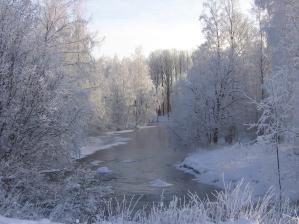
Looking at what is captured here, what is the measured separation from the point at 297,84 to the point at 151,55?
304ft

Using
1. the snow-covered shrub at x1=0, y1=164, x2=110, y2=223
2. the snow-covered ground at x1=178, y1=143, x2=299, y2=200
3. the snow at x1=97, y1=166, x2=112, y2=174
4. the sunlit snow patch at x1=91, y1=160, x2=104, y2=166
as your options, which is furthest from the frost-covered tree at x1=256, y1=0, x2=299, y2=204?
the sunlit snow patch at x1=91, y1=160, x2=104, y2=166

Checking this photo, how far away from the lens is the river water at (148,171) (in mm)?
18906

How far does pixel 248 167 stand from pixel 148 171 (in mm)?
5554

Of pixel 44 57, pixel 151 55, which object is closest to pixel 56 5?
pixel 44 57

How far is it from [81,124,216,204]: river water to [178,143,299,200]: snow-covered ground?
970mm

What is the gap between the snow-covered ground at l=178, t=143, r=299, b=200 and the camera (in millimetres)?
16734

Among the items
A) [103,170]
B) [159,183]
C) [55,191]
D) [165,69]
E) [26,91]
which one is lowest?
[159,183]

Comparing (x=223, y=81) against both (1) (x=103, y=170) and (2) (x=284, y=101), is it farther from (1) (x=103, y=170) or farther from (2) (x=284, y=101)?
(2) (x=284, y=101)

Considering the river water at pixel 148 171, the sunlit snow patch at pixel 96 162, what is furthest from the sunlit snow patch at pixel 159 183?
the sunlit snow patch at pixel 96 162

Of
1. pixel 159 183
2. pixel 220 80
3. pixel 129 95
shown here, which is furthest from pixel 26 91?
pixel 129 95

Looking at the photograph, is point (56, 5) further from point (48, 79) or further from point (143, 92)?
point (143, 92)

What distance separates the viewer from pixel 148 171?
79.5 ft

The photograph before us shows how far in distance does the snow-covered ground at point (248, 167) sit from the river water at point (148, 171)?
97 cm

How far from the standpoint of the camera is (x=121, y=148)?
3581 centimetres
